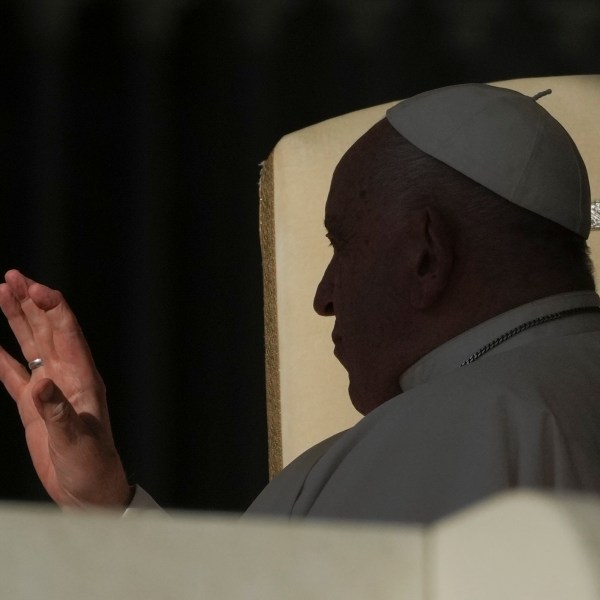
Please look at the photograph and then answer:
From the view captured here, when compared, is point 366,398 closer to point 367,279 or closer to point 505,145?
point 367,279

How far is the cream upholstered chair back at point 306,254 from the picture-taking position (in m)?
2.07

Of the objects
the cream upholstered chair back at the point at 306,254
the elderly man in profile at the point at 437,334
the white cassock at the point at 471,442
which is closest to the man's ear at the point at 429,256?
the elderly man in profile at the point at 437,334

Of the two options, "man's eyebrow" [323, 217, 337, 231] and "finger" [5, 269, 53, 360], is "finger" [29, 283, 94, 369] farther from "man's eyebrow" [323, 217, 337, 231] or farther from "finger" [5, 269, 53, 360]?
"man's eyebrow" [323, 217, 337, 231]

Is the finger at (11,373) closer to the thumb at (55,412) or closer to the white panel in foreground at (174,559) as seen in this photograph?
the thumb at (55,412)

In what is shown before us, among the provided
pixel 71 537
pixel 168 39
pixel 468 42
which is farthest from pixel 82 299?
pixel 71 537

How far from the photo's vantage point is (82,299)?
288 centimetres

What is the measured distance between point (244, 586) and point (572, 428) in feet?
2.91

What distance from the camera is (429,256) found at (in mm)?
1603

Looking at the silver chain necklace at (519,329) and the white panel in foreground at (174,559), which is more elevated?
the white panel in foreground at (174,559)

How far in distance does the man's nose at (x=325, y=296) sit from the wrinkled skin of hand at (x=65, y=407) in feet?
1.25

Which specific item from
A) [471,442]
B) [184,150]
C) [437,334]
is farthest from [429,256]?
[184,150]

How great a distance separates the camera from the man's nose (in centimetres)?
181

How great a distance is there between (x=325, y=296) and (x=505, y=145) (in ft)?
1.08

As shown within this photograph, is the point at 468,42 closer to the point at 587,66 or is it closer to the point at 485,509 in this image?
the point at 587,66
